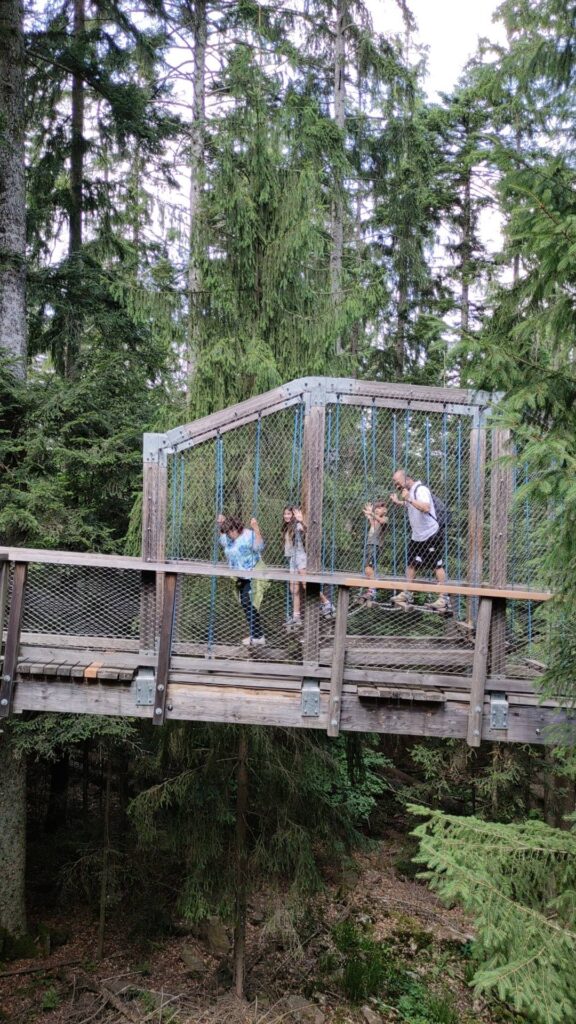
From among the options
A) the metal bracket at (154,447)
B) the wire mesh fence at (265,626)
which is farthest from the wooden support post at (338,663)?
the metal bracket at (154,447)

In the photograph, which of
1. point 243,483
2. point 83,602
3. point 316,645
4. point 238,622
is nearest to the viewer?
point 316,645

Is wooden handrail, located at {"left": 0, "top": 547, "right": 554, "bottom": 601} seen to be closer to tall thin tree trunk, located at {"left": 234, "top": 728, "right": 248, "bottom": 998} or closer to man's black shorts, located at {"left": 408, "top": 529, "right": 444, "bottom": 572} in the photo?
man's black shorts, located at {"left": 408, "top": 529, "right": 444, "bottom": 572}

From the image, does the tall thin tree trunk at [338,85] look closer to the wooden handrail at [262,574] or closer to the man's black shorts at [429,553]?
the man's black shorts at [429,553]

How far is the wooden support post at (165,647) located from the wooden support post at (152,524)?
0.12 m

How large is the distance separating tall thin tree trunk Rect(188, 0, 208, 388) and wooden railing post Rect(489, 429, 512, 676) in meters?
3.40

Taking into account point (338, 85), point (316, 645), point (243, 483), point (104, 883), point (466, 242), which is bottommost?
point (104, 883)

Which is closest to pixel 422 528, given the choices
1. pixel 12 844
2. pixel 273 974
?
pixel 273 974

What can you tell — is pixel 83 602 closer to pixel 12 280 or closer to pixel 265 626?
pixel 265 626

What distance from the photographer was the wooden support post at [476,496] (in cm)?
423

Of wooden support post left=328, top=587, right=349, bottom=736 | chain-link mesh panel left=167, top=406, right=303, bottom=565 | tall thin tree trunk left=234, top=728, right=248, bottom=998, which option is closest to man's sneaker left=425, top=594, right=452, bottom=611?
wooden support post left=328, top=587, right=349, bottom=736

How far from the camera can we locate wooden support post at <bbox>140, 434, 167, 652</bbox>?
416cm

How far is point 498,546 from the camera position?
4.15 meters

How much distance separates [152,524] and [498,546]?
2207mm

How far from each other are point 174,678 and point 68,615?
159 cm
